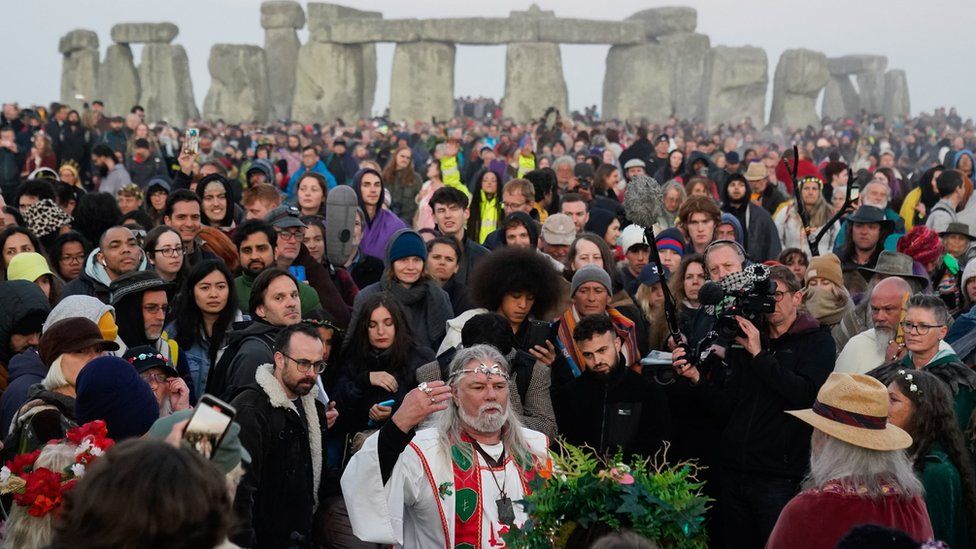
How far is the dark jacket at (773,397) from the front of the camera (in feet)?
19.5

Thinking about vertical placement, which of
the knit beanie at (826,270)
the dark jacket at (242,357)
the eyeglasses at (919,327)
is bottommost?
the dark jacket at (242,357)

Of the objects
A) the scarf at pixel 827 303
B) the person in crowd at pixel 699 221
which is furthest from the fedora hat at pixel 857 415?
the person in crowd at pixel 699 221

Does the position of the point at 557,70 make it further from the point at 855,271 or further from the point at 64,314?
the point at 64,314

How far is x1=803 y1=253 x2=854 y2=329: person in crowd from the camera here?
7555 millimetres

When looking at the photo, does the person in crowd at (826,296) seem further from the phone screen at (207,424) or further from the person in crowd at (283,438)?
the phone screen at (207,424)

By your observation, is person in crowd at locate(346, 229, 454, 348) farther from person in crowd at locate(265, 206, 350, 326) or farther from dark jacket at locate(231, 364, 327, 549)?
dark jacket at locate(231, 364, 327, 549)

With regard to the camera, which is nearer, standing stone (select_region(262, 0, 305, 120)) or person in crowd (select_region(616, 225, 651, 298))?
person in crowd (select_region(616, 225, 651, 298))

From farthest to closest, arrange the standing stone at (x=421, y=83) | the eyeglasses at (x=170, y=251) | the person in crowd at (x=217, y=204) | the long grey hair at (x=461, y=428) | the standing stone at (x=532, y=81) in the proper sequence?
1. the standing stone at (x=421, y=83)
2. the standing stone at (x=532, y=81)
3. the person in crowd at (x=217, y=204)
4. the eyeglasses at (x=170, y=251)
5. the long grey hair at (x=461, y=428)

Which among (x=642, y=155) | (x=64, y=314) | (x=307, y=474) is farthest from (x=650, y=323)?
(x=642, y=155)

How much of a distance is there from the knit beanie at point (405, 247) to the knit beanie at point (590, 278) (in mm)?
1029

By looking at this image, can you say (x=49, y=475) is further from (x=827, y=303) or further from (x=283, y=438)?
(x=827, y=303)

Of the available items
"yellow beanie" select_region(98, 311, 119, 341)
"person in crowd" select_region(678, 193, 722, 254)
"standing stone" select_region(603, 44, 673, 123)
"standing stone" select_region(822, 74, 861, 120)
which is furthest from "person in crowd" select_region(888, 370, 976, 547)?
"standing stone" select_region(822, 74, 861, 120)

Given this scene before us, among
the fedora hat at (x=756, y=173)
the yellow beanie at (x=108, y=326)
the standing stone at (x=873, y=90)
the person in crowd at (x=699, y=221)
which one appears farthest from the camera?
the standing stone at (x=873, y=90)

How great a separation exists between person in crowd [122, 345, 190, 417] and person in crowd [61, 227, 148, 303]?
A: 5.24ft
